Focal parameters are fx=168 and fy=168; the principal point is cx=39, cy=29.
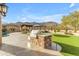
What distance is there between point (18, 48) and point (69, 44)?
2.09 ft

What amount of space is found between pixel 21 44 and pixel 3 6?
1.71 ft

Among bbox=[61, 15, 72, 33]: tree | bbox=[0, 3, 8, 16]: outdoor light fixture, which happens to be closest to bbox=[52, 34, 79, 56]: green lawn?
bbox=[61, 15, 72, 33]: tree

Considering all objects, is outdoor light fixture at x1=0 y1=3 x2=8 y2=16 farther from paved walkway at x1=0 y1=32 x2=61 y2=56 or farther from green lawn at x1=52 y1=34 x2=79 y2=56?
green lawn at x1=52 y1=34 x2=79 y2=56

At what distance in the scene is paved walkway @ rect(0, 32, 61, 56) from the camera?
2.08 metres

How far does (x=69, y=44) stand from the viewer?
6.78ft

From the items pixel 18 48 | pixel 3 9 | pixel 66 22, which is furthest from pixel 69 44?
pixel 3 9

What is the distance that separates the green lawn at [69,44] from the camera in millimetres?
2059

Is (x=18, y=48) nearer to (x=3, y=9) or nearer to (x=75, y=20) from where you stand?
(x=3, y=9)

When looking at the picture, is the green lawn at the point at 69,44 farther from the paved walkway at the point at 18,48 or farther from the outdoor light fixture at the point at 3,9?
the outdoor light fixture at the point at 3,9

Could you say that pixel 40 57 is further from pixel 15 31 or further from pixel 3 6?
pixel 3 6

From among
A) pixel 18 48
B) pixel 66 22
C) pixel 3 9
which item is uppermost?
pixel 3 9

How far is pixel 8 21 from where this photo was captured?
2.10m

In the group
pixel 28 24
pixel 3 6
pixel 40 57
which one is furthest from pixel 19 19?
pixel 40 57

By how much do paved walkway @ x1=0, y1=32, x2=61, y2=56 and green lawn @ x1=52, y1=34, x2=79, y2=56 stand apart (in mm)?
112
